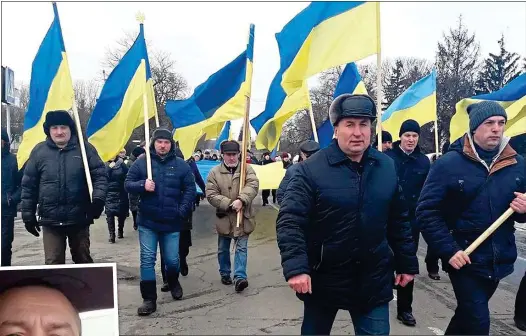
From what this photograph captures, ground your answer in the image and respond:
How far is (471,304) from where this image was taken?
3180mm

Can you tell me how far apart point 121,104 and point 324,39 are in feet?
7.74

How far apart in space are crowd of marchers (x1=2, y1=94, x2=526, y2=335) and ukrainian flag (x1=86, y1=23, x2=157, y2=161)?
603 mm

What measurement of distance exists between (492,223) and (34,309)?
9.16 feet

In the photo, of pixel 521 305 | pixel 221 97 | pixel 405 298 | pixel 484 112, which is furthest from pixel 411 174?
pixel 221 97

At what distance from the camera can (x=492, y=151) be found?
11.0 feet

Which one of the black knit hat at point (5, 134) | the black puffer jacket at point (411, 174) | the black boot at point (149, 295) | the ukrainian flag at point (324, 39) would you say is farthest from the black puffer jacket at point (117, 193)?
the black puffer jacket at point (411, 174)

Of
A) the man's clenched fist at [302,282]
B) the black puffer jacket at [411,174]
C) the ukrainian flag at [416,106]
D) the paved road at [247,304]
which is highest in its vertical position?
the ukrainian flag at [416,106]

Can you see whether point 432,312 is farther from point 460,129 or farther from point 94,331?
point 94,331

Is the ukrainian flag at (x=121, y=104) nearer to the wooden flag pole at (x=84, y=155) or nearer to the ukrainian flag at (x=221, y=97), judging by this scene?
the wooden flag pole at (x=84, y=155)

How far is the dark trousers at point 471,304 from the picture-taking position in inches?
124

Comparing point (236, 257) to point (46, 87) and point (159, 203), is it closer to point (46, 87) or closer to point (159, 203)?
point (159, 203)

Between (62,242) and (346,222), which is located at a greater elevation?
(346,222)

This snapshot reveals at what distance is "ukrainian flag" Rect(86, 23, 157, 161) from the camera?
5379 mm

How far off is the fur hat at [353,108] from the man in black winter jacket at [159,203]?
8.26 ft
